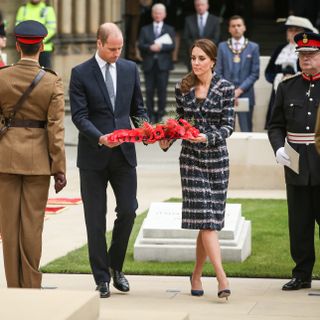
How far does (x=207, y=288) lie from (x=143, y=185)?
6812 millimetres

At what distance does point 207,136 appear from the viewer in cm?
1038

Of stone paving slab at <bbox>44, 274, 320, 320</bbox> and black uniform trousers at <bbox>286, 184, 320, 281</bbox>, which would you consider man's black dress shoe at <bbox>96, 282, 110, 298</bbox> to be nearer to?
stone paving slab at <bbox>44, 274, 320, 320</bbox>

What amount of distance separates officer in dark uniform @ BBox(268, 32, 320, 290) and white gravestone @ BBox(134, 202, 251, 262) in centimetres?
101

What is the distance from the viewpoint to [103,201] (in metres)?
10.8

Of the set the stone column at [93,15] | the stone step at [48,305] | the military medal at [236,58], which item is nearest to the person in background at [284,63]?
the military medal at [236,58]

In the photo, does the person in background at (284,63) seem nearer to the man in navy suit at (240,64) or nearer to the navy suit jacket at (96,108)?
the man in navy suit at (240,64)

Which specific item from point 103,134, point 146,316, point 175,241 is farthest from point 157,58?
point 146,316

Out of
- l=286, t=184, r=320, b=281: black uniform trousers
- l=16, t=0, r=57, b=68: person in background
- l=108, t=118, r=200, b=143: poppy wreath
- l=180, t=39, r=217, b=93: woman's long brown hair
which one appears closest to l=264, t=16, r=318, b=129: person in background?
l=16, t=0, r=57, b=68: person in background

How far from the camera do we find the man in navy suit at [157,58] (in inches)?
968

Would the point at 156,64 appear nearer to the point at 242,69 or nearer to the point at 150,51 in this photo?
the point at 150,51

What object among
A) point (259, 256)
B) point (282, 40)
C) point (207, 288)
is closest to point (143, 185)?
point (259, 256)

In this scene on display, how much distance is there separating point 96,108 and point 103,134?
0.23 meters

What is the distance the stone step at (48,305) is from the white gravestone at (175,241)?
13.9 ft

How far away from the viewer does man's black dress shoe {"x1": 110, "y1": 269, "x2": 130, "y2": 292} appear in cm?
1091
